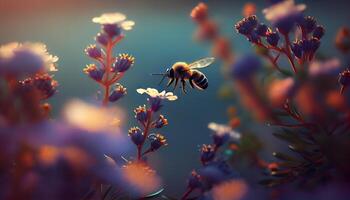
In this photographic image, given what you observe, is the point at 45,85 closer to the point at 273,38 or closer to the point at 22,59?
the point at 22,59

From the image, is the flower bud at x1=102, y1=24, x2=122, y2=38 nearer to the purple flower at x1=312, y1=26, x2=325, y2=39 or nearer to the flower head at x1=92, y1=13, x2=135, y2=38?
the flower head at x1=92, y1=13, x2=135, y2=38

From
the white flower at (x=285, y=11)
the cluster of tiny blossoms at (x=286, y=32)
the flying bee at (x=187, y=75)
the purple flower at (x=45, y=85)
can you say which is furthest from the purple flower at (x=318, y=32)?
the purple flower at (x=45, y=85)

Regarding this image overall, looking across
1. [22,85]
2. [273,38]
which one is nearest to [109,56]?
[22,85]

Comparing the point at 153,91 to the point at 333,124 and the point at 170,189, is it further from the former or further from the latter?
the point at 170,189

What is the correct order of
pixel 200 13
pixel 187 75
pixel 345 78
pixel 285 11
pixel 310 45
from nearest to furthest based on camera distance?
pixel 285 11 < pixel 345 78 < pixel 310 45 < pixel 200 13 < pixel 187 75

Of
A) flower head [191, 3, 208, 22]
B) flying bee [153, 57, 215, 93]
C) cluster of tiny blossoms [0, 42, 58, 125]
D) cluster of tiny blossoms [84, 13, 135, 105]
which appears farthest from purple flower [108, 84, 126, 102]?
flying bee [153, 57, 215, 93]

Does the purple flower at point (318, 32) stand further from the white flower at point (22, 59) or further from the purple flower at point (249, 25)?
the white flower at point (22, 59)

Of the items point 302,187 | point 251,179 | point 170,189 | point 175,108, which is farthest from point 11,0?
point 302,187
